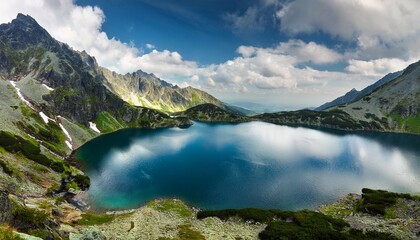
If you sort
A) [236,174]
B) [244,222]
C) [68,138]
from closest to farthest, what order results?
[244,222]
[236,174]
[68,138]

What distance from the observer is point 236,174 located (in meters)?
122

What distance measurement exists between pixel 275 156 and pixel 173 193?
8508 cm

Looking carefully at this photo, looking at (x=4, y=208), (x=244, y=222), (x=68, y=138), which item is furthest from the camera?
(x=68, y=138)

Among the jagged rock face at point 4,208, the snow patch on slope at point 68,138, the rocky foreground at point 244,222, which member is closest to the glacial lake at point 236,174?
the snow patch on slope at point 68,138

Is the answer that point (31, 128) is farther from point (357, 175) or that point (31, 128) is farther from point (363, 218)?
point (357, 175)

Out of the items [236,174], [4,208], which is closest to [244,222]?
[4,208]

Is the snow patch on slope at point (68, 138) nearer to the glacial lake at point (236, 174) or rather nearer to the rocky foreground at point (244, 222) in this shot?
the glacial lake at point (236, 174)

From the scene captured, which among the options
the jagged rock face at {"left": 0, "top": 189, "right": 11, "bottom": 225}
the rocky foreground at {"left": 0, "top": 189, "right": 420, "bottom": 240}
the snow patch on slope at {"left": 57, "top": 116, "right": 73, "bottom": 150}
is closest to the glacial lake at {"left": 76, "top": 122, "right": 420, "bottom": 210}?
the snow patch on slope at {"left": 57, "top": 116, "right": 73, "bottom": 150}

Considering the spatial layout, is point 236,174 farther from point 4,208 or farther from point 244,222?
point 4,208

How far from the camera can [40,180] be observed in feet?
308

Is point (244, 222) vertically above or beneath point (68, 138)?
beneath

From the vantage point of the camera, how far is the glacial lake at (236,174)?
3679 inches

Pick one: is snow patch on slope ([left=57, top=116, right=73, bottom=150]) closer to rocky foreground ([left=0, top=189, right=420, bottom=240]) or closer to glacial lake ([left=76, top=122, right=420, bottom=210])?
glacial lake ([left=76, top=122, right=420, bottom=210])

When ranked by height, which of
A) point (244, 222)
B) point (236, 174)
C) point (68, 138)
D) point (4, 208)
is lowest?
point (244, 222)
